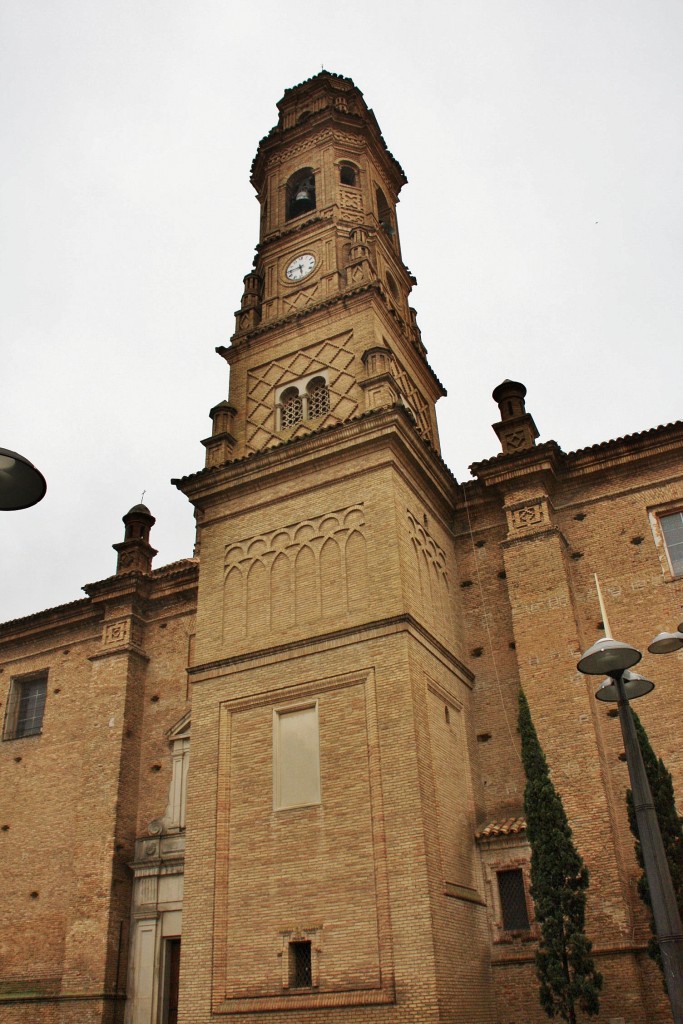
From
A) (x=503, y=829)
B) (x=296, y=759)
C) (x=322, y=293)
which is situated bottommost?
(x=503, y=829)

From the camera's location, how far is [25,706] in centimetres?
2230

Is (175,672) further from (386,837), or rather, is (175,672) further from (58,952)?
(386,837)

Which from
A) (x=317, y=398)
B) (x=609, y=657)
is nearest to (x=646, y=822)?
(x=609, y=657)

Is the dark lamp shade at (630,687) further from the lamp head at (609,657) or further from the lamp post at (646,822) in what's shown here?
the lamp head at (609,657)

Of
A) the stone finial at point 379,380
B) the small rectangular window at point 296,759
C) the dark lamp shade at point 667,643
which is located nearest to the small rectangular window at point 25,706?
the small rectangular window at point 296,759

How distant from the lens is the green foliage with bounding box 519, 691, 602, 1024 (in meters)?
11.8

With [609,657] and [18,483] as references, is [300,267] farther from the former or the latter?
[18,483]

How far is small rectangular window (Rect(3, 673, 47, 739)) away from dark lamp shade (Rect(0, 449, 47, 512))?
16.5 metres

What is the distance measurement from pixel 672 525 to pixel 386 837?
796 cm

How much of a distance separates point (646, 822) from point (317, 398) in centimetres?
1261

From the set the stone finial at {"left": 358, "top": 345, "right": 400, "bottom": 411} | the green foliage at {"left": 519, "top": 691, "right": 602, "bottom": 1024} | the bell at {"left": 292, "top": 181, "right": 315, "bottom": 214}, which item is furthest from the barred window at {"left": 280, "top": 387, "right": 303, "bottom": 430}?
the green foliage at {"left": 519, "top": 691, "right": 602, "bottom": 1024}

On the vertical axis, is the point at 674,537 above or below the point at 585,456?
below

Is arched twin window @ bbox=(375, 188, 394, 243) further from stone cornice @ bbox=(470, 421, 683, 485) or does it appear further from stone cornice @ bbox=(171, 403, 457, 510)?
stone cornice @ bbox=(470, 421, 683, 485)

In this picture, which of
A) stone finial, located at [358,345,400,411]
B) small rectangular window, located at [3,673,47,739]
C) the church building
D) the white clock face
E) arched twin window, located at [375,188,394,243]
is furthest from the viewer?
arched twin window, located at [375,188,394,243]
